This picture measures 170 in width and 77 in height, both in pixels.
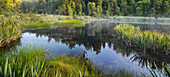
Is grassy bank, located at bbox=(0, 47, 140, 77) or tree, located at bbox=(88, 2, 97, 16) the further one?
tree, located at bbox=(88, 2, 97, 16)

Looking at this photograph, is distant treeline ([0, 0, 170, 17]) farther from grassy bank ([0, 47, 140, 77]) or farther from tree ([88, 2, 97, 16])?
grassy bank ([0, 47, 140, 77])

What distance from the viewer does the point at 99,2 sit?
83.1 m

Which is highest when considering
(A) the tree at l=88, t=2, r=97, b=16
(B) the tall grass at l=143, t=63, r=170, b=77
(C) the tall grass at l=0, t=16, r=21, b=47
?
(A) the tree at l=88, t=2, r=97, b=16

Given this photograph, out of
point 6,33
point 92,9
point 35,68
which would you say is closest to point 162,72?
point 35,68

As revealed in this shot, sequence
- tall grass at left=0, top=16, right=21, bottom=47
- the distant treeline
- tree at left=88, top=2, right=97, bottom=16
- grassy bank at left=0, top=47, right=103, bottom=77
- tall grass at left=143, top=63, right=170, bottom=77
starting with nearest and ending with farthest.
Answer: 1. grassy bank at left=0, top=47, right=103, bottom=77
2. tall grass at left=143, top=63, right=170, bottom=77
3. tall grass at left=0, top=16, right=21, bottom=47
4. the distant treeline
5. tree at left=88, top=2, right=97, bottom=16

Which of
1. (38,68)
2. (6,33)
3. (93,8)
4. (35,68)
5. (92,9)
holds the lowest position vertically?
(38,68)

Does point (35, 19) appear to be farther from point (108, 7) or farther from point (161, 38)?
point (108, 7)

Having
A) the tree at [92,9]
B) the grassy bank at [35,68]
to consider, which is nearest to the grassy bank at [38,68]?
the grassy bank at [35,68]

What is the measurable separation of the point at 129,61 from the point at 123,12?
8360 cm

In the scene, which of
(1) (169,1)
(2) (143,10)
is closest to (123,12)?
(2) (143,10)

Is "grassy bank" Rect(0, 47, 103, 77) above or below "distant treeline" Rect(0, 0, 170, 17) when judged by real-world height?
below

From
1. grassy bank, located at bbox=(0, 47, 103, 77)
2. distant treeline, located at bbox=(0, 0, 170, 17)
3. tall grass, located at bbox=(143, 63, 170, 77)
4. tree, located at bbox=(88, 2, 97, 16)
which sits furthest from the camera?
tree, located at bbox=(88, 2, 97, 16)

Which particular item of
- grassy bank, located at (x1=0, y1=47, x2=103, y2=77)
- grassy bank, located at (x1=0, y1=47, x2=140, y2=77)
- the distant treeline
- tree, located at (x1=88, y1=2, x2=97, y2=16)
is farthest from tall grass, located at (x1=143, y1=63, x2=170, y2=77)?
tree, located at (x1=88, y1=2, x2=97, y2=16)

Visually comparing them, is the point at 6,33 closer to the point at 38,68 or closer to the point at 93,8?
the point at 38,68
